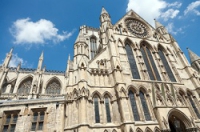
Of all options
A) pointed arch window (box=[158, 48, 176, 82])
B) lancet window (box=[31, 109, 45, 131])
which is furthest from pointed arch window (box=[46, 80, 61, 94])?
pointed arch window (box=[158, 48, 176, 82])

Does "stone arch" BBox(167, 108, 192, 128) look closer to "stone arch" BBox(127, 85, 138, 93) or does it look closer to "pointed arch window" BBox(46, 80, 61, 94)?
"stone arch" BBox(127, 85, 138, 93)

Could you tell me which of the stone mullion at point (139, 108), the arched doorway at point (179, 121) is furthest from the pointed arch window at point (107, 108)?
the arched doorway at point (179, 121)

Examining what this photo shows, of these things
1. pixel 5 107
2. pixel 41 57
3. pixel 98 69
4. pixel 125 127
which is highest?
pixel 41 57

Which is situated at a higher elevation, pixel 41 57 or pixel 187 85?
pixel 41 57

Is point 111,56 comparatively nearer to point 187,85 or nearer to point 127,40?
point 127,40

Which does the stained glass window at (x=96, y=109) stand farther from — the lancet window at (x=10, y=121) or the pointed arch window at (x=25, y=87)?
the pointed arch window at (x=25, y=87)

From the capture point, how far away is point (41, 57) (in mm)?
36031

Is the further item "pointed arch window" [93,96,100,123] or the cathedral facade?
"pointed arch window" [93,96,100,123]

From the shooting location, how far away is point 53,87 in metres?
32.7

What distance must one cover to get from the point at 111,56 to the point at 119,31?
5.98 m

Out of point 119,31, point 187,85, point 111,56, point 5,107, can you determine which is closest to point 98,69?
point 111,56

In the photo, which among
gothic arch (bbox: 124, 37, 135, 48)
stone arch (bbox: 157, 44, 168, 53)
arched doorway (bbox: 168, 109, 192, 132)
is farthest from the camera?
stone arch (bbox: 157, 44, 168, 53)

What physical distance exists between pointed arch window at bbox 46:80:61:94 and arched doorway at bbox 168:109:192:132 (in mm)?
24761

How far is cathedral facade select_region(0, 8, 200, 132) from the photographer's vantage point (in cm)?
1205
